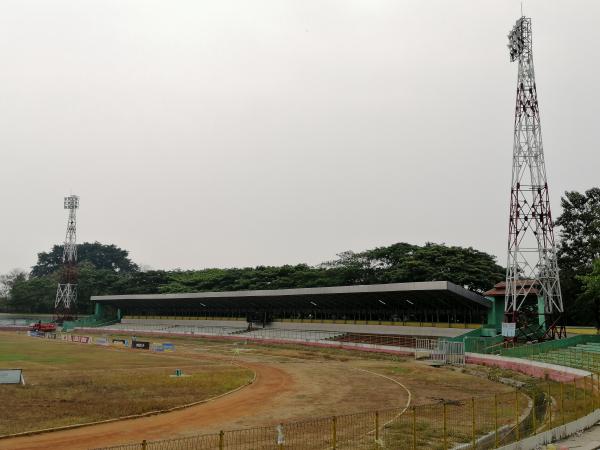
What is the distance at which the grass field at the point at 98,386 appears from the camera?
26688mm

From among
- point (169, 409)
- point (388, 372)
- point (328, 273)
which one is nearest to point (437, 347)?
point (388, 372)

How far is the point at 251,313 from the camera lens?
345 feet

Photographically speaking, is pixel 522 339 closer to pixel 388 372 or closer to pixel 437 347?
pixel 437 347

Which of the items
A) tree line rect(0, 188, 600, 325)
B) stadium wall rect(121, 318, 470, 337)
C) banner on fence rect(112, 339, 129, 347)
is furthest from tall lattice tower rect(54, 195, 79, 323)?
banner on fence rect(112, 339, 129, 347)

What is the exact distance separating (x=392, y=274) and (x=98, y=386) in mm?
63241

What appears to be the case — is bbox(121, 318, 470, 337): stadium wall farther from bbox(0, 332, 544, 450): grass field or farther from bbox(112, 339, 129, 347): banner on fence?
bbox(112, 339, 129, 347): banner on fence

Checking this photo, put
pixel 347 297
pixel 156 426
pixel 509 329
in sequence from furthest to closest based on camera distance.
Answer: pixel 347 297 < pixel 509 329 < pixel 156 426

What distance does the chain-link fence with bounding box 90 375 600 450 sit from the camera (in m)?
20.3

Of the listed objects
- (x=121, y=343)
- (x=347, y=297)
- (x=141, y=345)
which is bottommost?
(x=121, y=343)

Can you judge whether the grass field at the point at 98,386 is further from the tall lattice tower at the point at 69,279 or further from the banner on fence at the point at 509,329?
the tall lattice tower at the point at 69,279

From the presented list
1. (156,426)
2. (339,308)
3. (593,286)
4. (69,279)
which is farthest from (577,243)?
(69,279)

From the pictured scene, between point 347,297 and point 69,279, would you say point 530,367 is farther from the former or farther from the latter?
point 69,279

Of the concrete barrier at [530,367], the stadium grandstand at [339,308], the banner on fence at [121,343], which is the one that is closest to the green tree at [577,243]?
the stadium grandstand at [339,308]

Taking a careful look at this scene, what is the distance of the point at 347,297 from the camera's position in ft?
269
